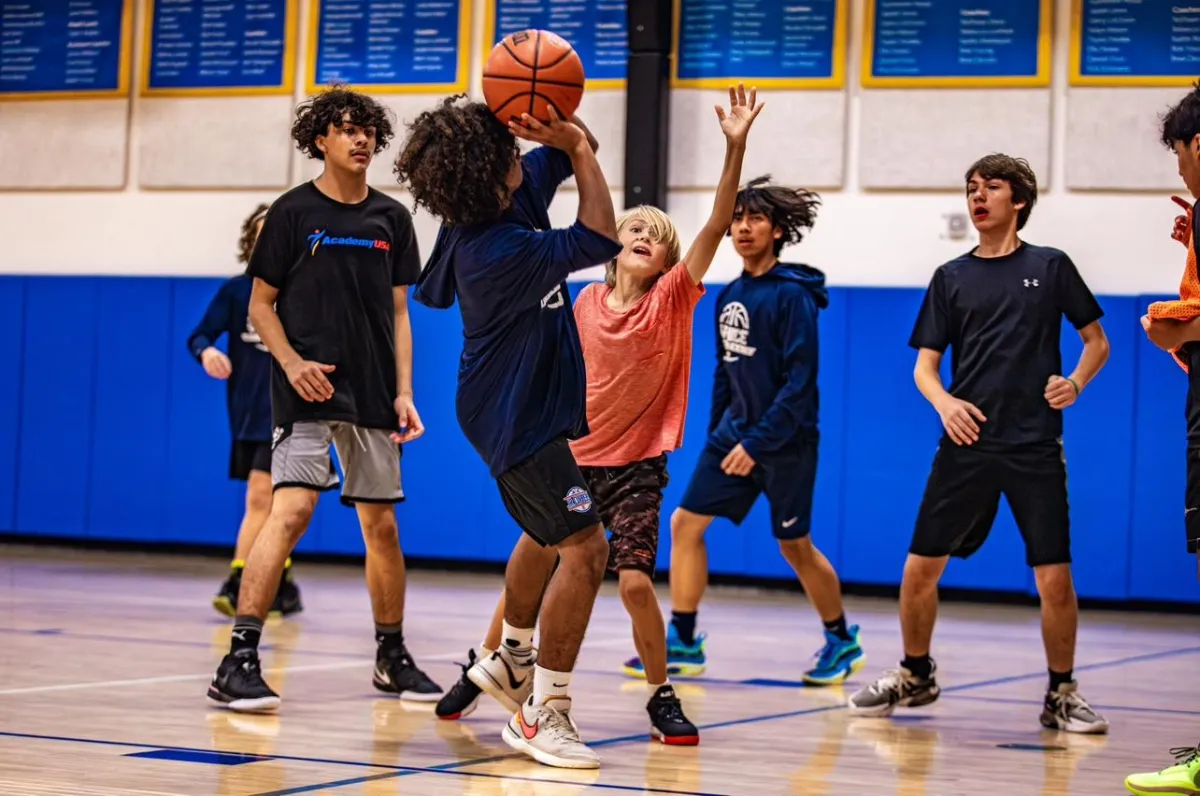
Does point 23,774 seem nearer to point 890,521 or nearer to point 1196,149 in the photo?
point 1196,149

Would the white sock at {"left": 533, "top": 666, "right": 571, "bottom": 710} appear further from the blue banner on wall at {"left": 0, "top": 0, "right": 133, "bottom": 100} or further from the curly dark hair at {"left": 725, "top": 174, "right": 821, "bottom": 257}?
the blue banner on wall at {"left": 0, "top": 0, "right": 133, "bottom": 100}

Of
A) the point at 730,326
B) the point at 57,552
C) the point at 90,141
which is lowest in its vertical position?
the point at 57,552

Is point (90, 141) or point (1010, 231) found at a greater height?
point (90, 141)

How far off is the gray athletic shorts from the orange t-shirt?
62cm

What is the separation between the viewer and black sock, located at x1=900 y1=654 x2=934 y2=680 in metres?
5.00

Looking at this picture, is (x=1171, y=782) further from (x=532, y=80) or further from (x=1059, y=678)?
(x=532, y=80)

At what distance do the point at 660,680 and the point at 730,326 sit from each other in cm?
200

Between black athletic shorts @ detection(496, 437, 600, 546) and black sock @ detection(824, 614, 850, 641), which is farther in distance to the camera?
black sock @ detection(824, 614, 850, 641)

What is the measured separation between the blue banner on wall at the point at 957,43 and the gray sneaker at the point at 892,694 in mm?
6032

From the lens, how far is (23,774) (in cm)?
338

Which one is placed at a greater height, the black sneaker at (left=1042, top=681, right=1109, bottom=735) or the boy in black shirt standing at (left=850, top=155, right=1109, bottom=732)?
the boy in black shirt standing at (left=850, top=155, right=1109, bottom=732)

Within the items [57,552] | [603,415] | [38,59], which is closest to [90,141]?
[38,59]

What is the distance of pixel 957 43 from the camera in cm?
1018

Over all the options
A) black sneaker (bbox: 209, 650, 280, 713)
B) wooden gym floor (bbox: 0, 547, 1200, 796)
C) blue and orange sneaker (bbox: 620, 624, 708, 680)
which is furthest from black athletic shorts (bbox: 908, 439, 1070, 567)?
black sneaker (bbox: 209, 650, 280, 713)
